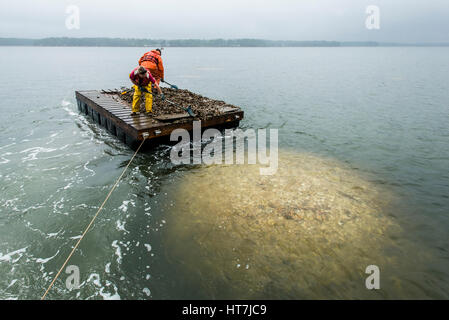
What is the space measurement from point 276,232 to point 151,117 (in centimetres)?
714

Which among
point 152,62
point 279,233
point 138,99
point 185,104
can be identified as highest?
point 152,62

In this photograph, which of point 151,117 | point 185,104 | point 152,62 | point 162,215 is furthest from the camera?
point 185,104

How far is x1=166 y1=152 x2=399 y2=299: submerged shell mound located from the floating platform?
2.66 meters

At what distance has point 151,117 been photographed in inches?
405

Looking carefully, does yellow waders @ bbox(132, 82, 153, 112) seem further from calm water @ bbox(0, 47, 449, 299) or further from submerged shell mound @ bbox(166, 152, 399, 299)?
submerged shell mound @ bbox(166, 152, 399, 299)

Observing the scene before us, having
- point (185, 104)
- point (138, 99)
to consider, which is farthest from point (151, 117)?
point (185, 104)

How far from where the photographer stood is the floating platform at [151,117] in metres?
9.63

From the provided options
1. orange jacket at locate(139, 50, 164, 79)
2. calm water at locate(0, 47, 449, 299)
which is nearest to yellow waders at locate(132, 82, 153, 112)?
orange jacket at locate(139, 50, 164, 79)

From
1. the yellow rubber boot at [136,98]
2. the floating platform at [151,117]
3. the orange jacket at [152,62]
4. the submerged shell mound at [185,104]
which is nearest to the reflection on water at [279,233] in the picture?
the floating platform at [151,117]

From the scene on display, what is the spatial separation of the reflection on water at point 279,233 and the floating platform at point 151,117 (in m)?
2.80

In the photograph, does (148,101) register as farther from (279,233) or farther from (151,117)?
(279,233)

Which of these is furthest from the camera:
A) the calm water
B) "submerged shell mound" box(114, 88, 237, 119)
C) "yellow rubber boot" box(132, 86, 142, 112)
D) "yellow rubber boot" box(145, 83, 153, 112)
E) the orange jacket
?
"submerged shell mound" box(114, 88, 237, 119)

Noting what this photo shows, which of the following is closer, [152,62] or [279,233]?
[279,233]

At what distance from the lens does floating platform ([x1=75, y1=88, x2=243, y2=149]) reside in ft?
31.6
